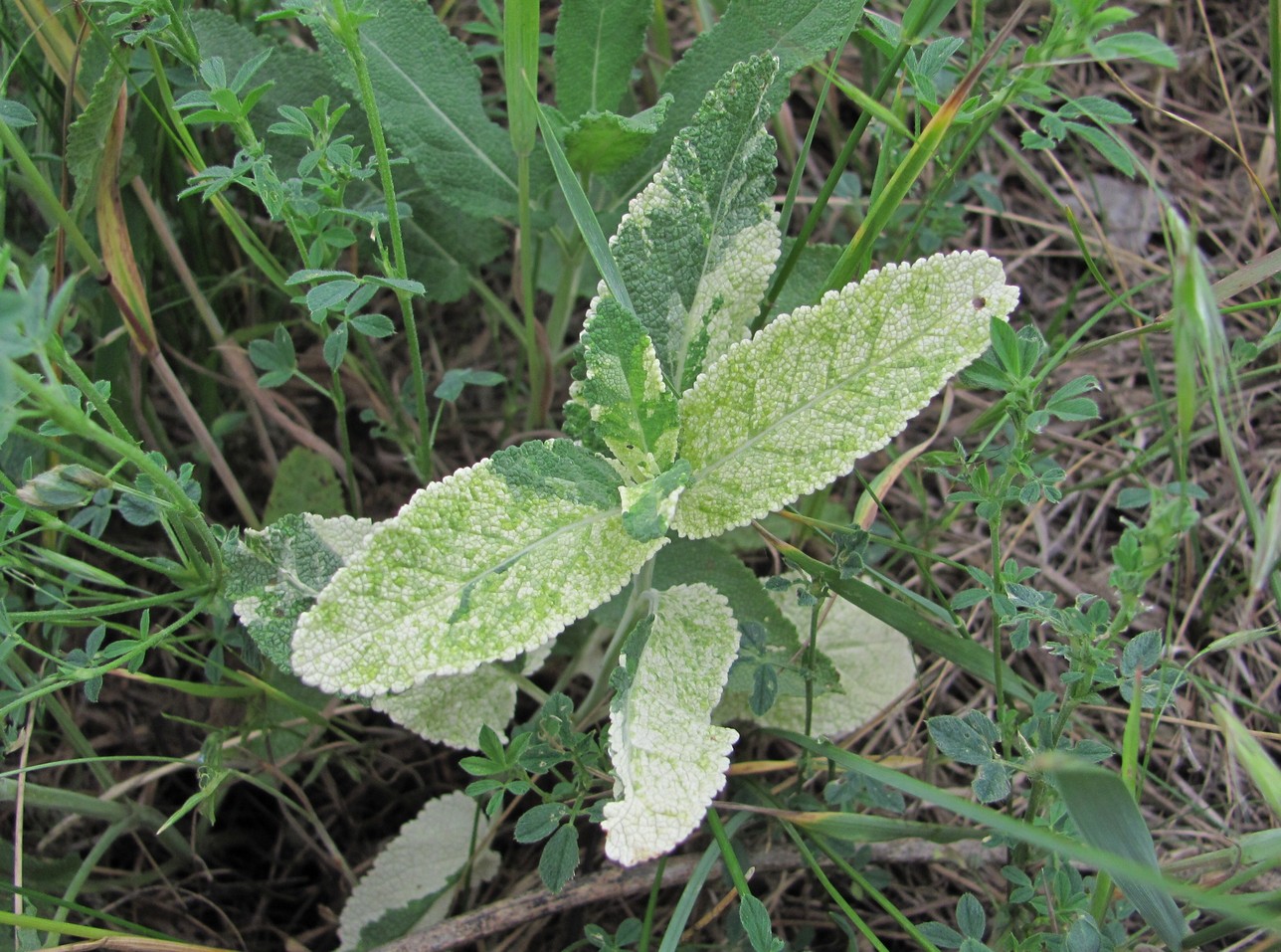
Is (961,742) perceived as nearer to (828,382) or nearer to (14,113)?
(828,382)

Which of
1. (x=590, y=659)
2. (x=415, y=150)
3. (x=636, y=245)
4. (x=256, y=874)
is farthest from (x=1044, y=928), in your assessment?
(x=415, y=150)

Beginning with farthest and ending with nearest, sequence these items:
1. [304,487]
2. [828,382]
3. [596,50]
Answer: [304,487], [596,50], [828,382]

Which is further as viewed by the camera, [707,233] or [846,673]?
[846,673]

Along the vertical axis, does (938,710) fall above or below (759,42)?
below

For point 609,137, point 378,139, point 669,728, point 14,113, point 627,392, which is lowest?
point 669,728

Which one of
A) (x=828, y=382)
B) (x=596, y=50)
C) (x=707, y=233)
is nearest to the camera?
(x=828, y=382)

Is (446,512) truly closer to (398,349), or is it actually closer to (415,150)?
(415,150)

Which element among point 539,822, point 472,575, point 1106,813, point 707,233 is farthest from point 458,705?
point 1106,813
